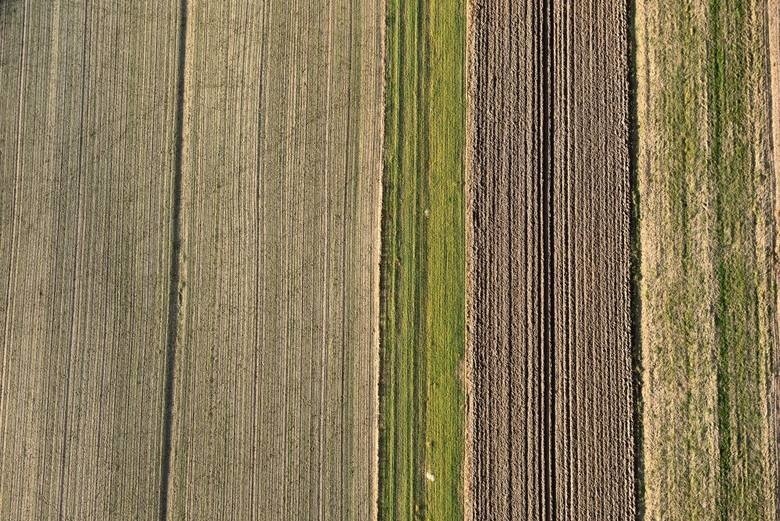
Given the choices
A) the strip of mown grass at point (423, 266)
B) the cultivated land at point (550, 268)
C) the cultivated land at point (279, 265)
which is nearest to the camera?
the cultivated land at point (550, 268)

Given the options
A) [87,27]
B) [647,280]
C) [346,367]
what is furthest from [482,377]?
[87,27]

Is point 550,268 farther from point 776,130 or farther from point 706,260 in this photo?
point 776,130

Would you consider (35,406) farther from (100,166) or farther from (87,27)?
(87,27)

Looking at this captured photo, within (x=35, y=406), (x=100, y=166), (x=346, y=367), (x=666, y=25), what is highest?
(x=666, y=25)

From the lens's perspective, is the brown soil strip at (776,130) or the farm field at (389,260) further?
the farm field at (389,260)

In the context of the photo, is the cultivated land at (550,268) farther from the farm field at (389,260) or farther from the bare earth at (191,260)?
the bare earth at (191,260)

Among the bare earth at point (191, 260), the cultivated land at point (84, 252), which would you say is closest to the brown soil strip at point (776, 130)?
the bare earth at point (191, 260)

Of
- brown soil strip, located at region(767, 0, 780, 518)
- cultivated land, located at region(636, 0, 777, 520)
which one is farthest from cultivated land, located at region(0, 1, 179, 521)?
brown soil strip, located at region(767, 0, 780, 518)
